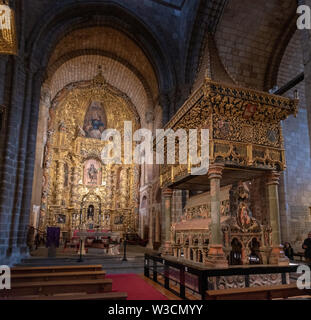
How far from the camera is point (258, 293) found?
3.73 metres

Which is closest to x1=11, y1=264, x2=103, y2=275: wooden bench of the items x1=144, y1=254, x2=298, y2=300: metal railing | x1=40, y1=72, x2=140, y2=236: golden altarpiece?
x1=144, y1=254, x2=298, y2=300: metal railing

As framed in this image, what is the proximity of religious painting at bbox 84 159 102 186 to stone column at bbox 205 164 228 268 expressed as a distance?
16.2 meters

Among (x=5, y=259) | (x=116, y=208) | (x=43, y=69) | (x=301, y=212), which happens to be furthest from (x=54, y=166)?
(x=301, y=212)

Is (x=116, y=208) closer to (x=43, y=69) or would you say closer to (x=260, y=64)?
(x=43, y=69)

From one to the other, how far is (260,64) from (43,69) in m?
9.29

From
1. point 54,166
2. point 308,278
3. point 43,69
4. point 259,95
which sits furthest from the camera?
point 54,166

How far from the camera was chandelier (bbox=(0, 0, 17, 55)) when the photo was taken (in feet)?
17.0

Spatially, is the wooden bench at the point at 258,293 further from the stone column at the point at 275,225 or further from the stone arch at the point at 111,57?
the stone arch at the point at 111,57

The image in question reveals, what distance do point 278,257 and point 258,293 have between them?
194cm

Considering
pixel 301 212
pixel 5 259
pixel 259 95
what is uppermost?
pixel 259 95

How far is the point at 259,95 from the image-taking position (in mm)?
5520

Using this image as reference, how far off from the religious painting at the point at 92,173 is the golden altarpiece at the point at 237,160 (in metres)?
15.1

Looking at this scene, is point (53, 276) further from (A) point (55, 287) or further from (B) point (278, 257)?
(B) point (278, 257)

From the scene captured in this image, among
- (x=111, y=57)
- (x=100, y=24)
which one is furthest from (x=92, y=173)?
(x=100, y=24)
